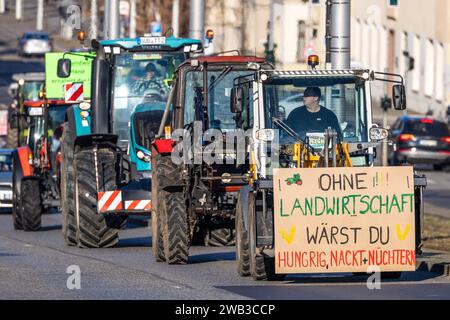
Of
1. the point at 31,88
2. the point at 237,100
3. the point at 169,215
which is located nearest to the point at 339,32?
the point at 169,215

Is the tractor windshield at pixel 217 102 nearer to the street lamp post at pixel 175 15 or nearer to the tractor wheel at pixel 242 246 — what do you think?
the tractor wheel at pixel 242 246

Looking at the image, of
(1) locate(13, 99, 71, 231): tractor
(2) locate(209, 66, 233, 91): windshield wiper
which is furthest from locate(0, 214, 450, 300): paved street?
(1) locate(13, 99, 71, 231): tractor

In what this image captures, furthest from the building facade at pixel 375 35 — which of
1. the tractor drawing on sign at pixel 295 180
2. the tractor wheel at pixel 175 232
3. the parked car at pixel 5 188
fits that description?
the tractor drawing on sign at pixel 295 180

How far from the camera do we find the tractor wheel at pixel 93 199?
22.3m

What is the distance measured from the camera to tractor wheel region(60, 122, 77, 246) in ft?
75.3

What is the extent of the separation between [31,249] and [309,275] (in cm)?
528

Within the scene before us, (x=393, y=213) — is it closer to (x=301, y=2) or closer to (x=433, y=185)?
(x=433, y=185)

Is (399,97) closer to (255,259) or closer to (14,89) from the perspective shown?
(255,259)

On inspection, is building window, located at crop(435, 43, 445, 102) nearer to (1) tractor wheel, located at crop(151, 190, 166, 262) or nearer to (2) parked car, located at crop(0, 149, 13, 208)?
(2) parked car, located at crop(0, 149, 13, 208)

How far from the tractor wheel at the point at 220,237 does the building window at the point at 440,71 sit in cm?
3843

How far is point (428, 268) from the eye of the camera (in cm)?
1902

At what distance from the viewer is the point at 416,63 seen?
6312 cm

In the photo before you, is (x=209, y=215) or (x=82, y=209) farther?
(x=82, y=209)

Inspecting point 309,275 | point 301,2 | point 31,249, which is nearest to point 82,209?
point 31,249
